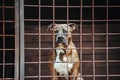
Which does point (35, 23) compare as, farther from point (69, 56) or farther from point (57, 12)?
point (69, 56)

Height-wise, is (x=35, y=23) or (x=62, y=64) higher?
(x=35, y=23)

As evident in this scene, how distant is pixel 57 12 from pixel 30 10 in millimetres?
531

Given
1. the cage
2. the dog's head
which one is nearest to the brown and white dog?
the dog's head

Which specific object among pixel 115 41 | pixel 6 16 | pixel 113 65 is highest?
pixel 6 16

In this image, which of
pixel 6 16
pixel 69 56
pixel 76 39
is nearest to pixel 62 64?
pixel 69 56

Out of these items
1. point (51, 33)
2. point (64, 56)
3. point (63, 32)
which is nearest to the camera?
point (63, 32)

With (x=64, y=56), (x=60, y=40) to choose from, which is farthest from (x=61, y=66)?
(x=60, y=40)

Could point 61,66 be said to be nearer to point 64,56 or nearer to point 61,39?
point 64,56

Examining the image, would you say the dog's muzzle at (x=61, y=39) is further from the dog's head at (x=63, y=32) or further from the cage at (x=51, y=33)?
the cage at (x=51, y=33)

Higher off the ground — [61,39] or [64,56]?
[61,39]

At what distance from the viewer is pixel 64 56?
21.6ft

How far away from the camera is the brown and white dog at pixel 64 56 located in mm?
6410

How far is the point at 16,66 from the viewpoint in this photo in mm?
5773

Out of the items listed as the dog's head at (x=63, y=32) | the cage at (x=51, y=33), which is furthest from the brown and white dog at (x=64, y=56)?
the cage at (x=51, y=33)
